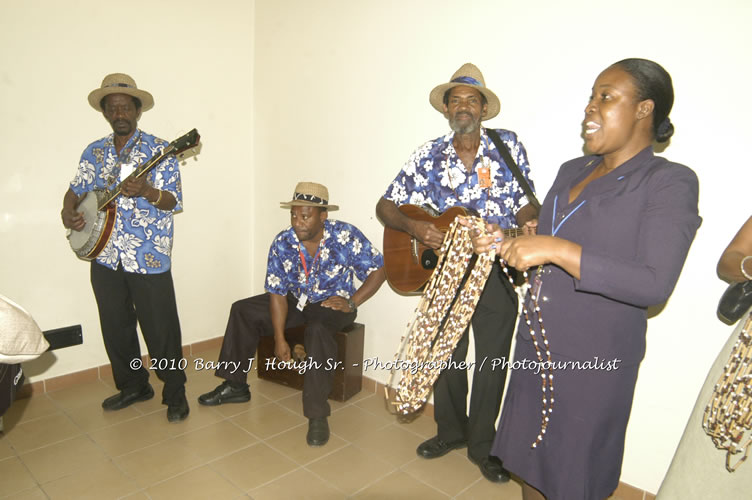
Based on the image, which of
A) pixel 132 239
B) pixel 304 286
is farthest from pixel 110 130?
pixel 304 286

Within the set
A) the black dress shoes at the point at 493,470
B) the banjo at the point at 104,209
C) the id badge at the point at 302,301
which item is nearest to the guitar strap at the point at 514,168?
the black dress shoes at the point at 493,470

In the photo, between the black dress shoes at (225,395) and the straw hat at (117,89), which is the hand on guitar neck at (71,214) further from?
the black dress shoes at (225,395)

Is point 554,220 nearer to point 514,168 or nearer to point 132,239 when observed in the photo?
point 514,168

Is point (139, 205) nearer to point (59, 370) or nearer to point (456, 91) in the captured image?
point (59, 370)

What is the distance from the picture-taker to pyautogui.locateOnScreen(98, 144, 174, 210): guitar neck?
2.89m

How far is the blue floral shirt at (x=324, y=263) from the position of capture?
3.30m

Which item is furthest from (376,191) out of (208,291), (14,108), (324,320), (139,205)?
(14,108)

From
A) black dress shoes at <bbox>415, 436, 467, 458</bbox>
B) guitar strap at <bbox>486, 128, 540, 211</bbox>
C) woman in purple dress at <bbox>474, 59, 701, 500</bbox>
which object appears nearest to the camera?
woman in purple dress at <bbox>474, 59, 701, 500</bbox>

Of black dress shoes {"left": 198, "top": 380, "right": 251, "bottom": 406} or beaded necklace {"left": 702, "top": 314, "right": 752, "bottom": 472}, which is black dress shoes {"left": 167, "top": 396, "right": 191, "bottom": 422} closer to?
black dress shoes {"left": 198, "top": 380, "right": 251, "bottom": 406}

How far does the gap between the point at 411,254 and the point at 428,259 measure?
13cm

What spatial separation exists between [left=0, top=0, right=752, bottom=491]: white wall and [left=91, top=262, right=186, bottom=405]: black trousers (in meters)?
0.65

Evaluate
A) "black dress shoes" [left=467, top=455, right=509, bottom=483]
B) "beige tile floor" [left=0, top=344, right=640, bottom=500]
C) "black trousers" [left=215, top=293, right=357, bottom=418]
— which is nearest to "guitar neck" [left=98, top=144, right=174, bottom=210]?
"black trousers" [left=215, top=293, right=357, bottom=418]

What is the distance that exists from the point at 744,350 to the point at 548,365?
1.64ft

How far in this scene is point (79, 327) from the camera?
→ 3.55 metres
